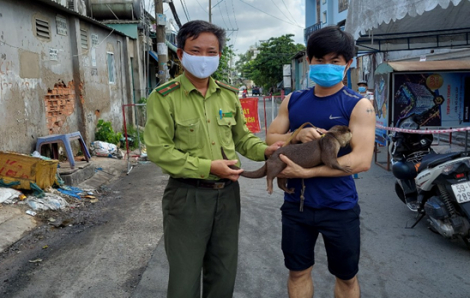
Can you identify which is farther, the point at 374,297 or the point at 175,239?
the point at 374,297

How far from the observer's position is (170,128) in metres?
2.31

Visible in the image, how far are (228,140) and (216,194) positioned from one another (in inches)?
13.5

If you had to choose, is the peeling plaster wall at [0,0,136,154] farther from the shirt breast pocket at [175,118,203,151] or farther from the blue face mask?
the blue face mask

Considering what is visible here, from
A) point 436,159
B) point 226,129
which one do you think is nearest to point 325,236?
point 226,129

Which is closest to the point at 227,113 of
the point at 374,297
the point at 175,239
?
the point at 175,239

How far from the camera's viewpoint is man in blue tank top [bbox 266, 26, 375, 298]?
2.28 meters

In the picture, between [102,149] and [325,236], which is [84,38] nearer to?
[102,149]

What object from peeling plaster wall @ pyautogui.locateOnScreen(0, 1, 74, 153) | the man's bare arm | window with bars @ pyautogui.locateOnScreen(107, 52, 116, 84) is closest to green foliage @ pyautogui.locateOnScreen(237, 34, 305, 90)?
window with bars @ pyautogui.locateOnScreen(107, 52, 116, 84)

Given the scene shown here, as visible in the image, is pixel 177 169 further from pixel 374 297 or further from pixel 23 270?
pixel 23 270

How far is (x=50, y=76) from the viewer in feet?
27.6

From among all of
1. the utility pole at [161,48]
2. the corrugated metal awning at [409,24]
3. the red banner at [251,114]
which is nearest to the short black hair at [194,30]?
the corrugated metal awning at [409,24]

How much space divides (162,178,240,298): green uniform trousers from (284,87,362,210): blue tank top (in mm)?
462

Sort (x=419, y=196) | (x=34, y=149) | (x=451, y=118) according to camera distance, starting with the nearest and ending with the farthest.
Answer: (x=419, y=196)
(x=34, y=149)
(x=451, y=118)

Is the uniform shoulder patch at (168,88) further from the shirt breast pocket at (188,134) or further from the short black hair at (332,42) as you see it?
the short black hair at (332,42)
